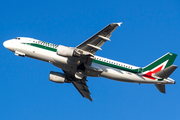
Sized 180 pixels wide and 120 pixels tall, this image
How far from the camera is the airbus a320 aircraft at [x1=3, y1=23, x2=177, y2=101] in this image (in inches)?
1572

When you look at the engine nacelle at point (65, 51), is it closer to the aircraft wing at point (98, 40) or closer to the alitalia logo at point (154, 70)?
the aircraft wing at point (98, 40)

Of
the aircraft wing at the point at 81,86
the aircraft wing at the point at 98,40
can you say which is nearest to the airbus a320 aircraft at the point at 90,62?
the aircraft wing at the point at 98,40

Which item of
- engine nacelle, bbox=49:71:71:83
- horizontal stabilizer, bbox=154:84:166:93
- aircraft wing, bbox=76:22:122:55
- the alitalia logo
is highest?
aircraft wing, bbox=76:22:122:55

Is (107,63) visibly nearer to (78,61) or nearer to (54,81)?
(78,61)

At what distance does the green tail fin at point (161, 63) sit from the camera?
4541cm

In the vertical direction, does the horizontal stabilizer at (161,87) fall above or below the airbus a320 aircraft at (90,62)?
below

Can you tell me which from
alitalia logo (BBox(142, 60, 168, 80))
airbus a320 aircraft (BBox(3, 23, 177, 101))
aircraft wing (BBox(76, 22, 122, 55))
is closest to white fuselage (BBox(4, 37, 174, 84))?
airbus a320 aircraft (BBox(3, 23, 177, 101))

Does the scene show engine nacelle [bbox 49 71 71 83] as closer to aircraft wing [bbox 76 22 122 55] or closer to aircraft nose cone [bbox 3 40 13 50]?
aircraft nose cone [bbox 3 40 13 50]

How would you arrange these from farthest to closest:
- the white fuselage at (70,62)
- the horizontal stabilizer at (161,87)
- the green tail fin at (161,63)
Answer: the horizontal stabilizer at (161,87) → the green tail fin at (161,63) → the white fuselage at (70,62)

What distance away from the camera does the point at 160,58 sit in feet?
152

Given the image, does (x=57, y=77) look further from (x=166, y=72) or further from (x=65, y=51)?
(x=166, y=72)

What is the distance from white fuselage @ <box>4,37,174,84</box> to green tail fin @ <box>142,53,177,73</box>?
7.93 ft

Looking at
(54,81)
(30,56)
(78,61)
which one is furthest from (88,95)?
(30,56)

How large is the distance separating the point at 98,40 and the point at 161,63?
1432 cm
